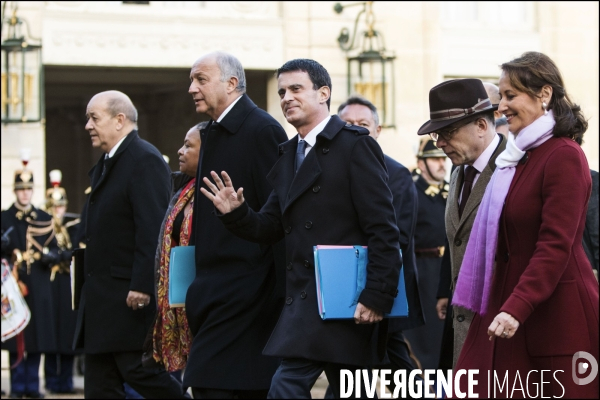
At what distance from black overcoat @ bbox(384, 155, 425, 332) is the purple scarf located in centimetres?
250

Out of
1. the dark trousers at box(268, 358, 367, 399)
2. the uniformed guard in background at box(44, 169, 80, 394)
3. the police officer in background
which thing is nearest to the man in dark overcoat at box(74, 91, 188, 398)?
the dark trousers at box(268, 358, 367, 399)

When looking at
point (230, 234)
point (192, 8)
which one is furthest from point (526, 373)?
point (192, 8)

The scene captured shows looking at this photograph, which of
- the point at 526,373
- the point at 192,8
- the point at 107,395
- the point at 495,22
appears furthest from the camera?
the point at 495,22

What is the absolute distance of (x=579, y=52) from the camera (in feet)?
53.0

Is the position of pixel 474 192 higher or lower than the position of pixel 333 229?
higher

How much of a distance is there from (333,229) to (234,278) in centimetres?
79

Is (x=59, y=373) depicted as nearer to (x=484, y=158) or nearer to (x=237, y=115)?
(x=237, y=115)

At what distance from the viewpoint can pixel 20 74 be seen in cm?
1302

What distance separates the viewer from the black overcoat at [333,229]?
537 cm

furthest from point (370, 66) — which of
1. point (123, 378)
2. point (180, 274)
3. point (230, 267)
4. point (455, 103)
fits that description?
point (455, 103)

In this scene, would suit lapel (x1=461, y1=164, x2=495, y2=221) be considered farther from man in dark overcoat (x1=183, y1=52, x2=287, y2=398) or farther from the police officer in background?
the police officer in background

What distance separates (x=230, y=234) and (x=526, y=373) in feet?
6.41

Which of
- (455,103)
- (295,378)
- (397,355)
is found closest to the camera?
(295,378)

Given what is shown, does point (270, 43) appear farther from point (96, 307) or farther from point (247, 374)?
point (247, 374)
